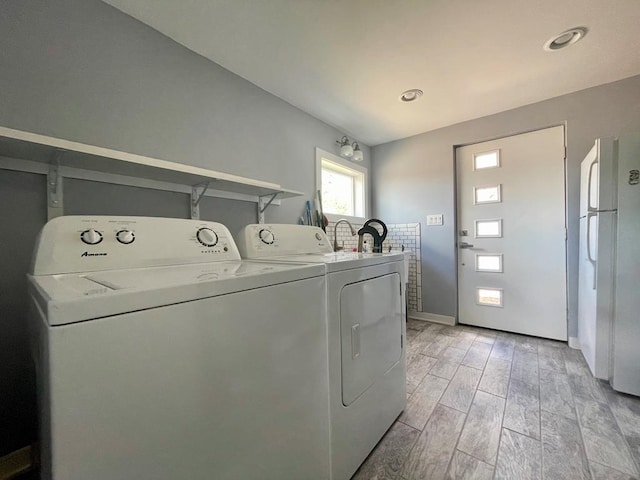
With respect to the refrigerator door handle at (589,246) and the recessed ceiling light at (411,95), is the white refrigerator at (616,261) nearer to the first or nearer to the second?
the refrigerator door handle at (589,246)

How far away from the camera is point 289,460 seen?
0.79 m

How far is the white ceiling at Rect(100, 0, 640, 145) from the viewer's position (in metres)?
1.37

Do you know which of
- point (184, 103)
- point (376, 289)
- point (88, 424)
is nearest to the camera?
point (88, 424)

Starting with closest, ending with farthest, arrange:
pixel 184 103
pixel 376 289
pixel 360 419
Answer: pixel 360 419, pixel 376 289, pixel 184 103

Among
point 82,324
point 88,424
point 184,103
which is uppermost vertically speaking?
point 184,103

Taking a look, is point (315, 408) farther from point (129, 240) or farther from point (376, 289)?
point (129, 240)

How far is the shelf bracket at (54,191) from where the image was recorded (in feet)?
3.68

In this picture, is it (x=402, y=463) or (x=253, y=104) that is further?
(x=253, y=104)

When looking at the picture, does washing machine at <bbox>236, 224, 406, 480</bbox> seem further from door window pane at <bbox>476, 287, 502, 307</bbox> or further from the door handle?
door window pane at <bbox>476, 287, 502, 307</bbox>

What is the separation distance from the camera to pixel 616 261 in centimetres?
161

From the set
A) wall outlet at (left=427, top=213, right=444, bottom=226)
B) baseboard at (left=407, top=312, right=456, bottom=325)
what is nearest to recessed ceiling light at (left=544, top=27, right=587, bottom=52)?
wall outlet at (left=427, top=213, right=444, bottom=226)

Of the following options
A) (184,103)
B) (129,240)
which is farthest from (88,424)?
(184,103)

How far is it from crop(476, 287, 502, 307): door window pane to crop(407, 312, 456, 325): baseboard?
368mm

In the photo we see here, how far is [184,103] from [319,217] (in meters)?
1.37
